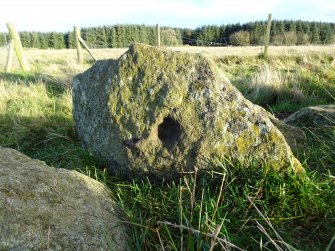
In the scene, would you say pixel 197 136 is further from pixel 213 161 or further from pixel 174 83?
pixel 174 83

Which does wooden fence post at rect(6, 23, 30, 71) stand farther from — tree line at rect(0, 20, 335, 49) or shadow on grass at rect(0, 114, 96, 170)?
tree line at rect(0, 20, 335, 49)

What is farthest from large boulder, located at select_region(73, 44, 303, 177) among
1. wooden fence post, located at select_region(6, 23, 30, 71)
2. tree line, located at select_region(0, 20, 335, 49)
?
tree line, located at select_region(0, 20, 335, 49)

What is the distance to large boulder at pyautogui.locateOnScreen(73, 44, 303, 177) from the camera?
9.45 ft

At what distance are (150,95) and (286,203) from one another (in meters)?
1.45

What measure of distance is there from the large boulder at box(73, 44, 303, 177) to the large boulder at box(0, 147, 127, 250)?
1.93 ft

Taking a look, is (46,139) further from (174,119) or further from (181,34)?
(181,34)

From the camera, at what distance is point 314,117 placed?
13.1 feet

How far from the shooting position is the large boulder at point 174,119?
288cm

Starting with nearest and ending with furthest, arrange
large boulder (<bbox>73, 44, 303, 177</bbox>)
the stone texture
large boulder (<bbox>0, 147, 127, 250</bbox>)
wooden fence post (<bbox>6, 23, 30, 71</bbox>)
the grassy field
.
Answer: large boulder (<bbox>0, 147, 127, 250</bbox>), the grassy field, large boulder (<bbox>73, 44, 303, 177</bbox>), the stone texture, wooden fence post (<bbox>6, 23, 30, 71</bbox>)

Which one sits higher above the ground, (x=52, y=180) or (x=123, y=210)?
(x=52, y=180)

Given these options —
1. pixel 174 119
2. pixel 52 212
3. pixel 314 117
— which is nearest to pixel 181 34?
pixel 314 117

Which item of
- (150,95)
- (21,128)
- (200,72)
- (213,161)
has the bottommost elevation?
(21,128)

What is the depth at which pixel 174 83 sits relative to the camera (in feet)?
10.0

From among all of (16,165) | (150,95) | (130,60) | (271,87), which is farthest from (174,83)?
(271,87)
